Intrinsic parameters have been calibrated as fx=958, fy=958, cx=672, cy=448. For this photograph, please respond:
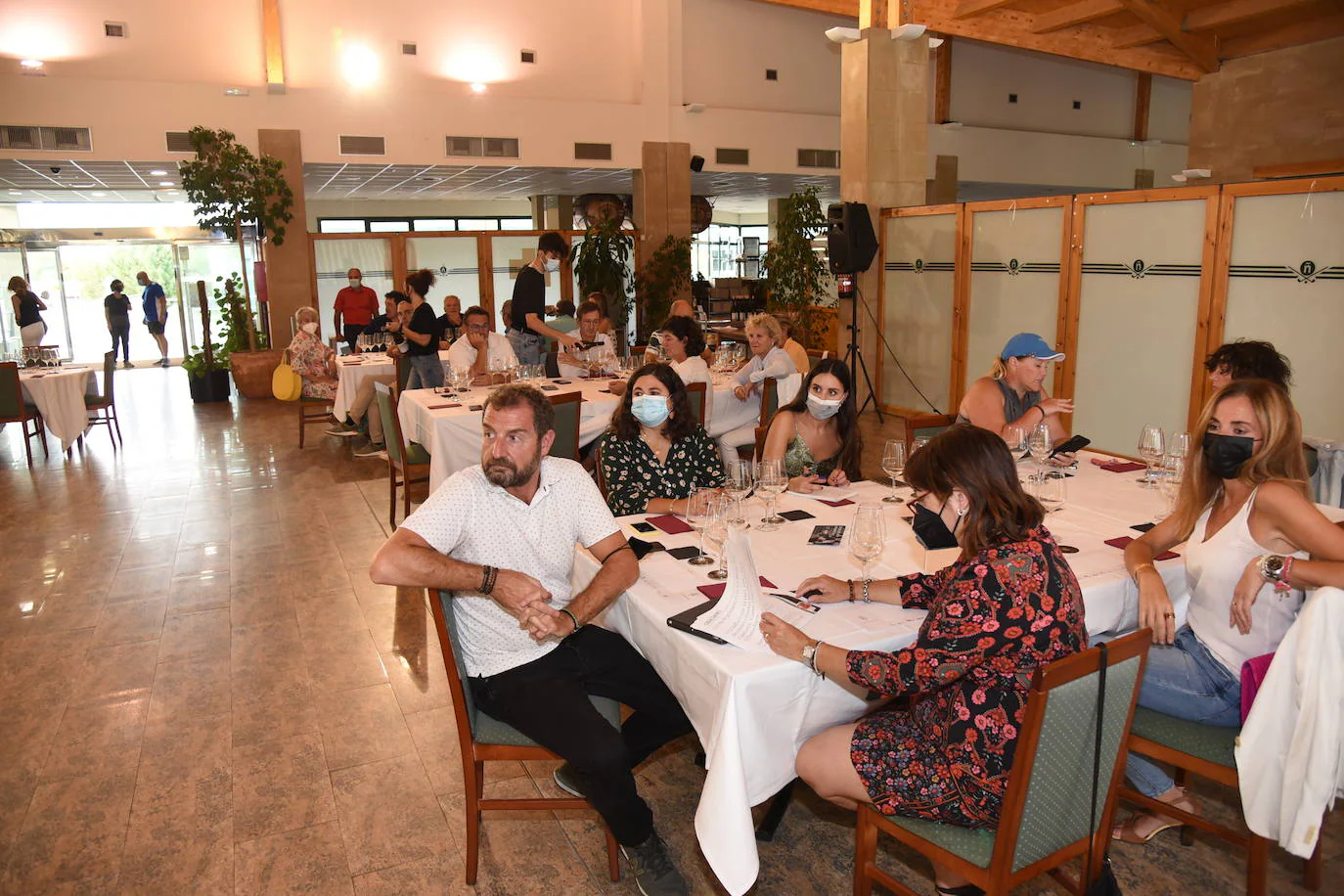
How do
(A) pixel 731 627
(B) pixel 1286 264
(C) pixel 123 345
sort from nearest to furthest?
(A) pixel 731 627, (B) pixel 1286 264, (C) pixel 123 345

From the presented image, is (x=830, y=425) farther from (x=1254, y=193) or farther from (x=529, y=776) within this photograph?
(x=1254, y=193)

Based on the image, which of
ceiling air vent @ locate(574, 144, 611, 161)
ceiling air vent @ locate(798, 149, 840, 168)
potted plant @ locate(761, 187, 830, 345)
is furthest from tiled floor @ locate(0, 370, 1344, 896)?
ceiling air vent @ locate(798, 149, 840, 168)

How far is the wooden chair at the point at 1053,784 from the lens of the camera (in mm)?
1818

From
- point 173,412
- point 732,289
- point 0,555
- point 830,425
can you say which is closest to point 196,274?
point 173,412

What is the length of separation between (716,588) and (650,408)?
1.31 meters

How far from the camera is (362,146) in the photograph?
11977 millimetres

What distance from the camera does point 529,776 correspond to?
10.6 feet

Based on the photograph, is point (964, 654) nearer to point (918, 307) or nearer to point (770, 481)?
point (770, 481)

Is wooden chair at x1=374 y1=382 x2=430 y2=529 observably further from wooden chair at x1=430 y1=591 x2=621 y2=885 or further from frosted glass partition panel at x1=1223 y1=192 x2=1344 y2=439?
frosted glass partition panel at x1=1223 y1=192 x2=1344 y2=439

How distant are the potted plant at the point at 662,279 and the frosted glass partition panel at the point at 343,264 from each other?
3596 millimetres

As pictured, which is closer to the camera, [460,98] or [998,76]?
[460,98]

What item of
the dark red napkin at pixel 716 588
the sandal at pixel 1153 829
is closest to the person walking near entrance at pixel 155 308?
the dark red napkin at pixel 716 588

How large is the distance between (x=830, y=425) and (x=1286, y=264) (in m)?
4.23

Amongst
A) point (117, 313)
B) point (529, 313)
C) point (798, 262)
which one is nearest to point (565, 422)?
point (529, 313)
